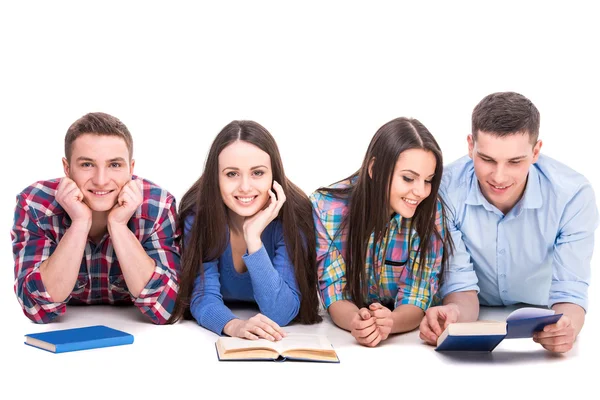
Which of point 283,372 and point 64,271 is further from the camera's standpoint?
point 64,271

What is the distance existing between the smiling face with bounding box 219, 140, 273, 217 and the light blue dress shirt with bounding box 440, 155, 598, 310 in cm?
102

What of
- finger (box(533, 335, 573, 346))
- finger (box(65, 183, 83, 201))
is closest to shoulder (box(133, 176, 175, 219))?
finger (box(65, 183, 83, 201))

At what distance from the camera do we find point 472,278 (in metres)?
4.40

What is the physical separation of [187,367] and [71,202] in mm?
1103

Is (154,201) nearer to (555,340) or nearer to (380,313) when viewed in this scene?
(380,313)

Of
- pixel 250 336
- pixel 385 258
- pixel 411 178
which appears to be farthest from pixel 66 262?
pixel 411 178

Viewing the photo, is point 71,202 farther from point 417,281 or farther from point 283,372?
point 417,281

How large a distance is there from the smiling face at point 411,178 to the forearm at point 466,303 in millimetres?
539

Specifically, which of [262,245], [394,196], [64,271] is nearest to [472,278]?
[394,196]

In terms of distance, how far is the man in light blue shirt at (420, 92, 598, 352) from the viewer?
4156 mm

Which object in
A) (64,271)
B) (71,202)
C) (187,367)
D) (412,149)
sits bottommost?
(187,367)

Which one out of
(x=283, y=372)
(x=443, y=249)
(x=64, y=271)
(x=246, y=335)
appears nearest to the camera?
(x=283, y=372)

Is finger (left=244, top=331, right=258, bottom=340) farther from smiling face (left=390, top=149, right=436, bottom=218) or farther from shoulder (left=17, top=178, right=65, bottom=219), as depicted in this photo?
shoulder (left=17, top=178, right=65, bottom=219)

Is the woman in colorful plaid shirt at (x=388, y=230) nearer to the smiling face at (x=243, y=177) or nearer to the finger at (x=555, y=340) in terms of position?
the smiling face at (x=243, y=177)
